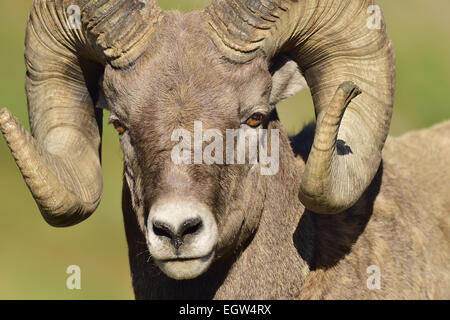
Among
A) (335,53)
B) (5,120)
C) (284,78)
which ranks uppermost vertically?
(335,53)

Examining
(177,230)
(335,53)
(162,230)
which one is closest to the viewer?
(177,230)

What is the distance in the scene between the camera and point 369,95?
22.6 feet

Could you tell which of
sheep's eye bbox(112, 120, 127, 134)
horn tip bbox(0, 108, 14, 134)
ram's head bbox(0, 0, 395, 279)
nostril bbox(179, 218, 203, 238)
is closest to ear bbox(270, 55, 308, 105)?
ram's head bbox(0, 0, 395, 279)

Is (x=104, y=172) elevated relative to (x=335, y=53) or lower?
lower

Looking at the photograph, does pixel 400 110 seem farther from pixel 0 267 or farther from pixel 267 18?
pixel 267 18

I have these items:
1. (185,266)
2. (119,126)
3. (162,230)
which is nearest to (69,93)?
(119,126)

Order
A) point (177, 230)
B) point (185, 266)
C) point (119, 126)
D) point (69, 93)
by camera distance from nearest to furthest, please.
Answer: point (177, 230), point (185, 266), point (119, 126), point (69, 93)

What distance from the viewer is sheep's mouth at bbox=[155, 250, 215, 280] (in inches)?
242

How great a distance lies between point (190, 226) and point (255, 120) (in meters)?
1.23

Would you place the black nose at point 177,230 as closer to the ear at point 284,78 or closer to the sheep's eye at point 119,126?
the sheep's eye at point 119,126

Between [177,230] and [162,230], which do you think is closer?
[177,230]

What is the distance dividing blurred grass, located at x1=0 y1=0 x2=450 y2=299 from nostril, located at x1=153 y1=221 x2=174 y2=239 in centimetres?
905

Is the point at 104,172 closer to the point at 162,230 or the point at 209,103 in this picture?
the point at 209,103

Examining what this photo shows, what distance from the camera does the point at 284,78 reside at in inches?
282
